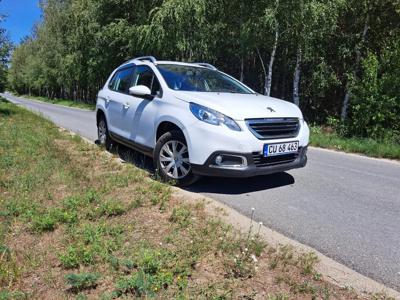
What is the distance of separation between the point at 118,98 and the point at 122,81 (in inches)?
15.5

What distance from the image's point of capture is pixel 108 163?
6609 mm

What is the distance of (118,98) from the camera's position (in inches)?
282

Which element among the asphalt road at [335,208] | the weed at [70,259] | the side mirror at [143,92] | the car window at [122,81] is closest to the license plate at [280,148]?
the asphalt road at [335,208]

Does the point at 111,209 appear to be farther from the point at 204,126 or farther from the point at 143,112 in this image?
the point at 143,112

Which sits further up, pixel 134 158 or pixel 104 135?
pixel 104 135

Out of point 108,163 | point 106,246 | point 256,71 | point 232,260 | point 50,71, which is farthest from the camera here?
point 50,71

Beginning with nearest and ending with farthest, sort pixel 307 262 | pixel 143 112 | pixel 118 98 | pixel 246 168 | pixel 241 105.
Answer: pixel 307 262
pixel 246 168
pixel 241 105
pixel 143 112
pixel 118 98

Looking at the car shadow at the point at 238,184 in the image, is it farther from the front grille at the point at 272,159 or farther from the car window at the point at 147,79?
the car window at the point at 147,79

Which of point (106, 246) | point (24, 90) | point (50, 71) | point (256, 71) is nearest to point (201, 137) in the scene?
point (106, 246)

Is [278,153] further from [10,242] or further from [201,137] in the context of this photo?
[10,242]

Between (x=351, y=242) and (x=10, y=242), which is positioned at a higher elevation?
(x=351, y=242)

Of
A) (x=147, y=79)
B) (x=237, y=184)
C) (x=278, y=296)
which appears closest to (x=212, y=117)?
(x=237, y=184)

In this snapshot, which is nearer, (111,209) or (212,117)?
(111,209)

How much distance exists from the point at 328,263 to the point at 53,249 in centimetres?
262
